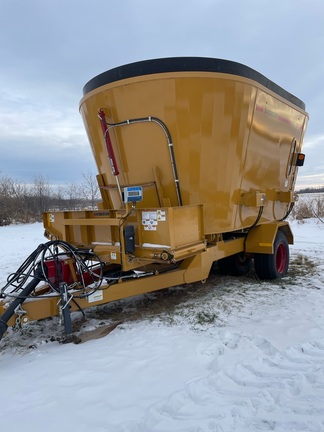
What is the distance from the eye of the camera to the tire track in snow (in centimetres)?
212

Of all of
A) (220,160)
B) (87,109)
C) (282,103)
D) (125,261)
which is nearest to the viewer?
(125,261)

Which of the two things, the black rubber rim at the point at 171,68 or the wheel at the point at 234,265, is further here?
the wheel at the point at 234,265

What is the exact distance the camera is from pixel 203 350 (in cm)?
310

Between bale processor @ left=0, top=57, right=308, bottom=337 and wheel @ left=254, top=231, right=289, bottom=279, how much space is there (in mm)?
1099

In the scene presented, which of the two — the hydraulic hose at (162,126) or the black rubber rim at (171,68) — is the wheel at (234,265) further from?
the black rubber rim at (171,68)

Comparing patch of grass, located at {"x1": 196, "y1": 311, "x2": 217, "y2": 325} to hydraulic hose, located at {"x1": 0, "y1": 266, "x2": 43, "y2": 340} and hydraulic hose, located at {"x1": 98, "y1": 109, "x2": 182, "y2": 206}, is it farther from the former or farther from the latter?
hydraulic hose, located at {"x1": 0, "y1": 266, "x2": 43, "y2": 340}

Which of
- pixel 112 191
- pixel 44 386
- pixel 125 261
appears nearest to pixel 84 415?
pixel 44 386

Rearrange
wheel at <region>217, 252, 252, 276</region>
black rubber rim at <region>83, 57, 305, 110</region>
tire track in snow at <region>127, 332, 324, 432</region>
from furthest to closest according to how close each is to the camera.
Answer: wheel at <region>217, 252, 252, 276</region> → black rubber rim at <region>83, 57, 305, 110</region> → tire track in snow at <region>127, 332, 324, 432</region>

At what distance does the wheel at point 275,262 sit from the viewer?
566 centimetres

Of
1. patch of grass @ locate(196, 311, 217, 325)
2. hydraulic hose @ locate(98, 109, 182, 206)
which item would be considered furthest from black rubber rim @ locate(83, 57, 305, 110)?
patch of grass @ locate(196, 311, 217, 325)

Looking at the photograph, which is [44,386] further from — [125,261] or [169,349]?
[125,261]

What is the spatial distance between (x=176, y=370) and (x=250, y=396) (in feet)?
2.09

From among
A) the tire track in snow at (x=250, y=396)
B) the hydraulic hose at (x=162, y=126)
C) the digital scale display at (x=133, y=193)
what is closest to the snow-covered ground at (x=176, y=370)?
the tire track in snow at (x=250, y=396)

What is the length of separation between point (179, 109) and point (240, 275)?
3550mm
